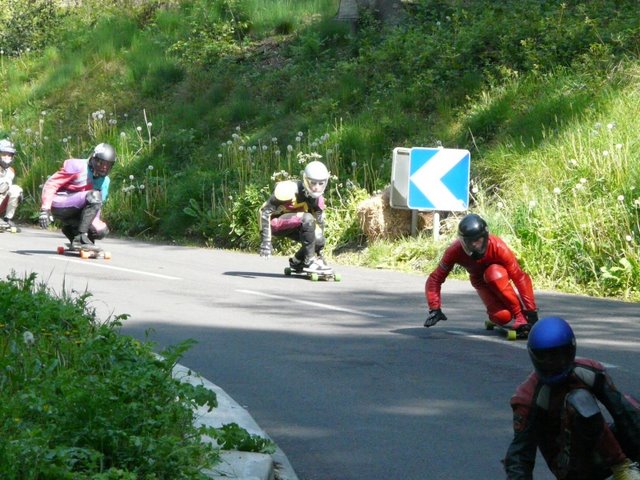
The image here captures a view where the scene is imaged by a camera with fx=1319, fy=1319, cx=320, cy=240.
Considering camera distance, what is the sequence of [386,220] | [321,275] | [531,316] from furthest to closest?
[386,220] → [321,275] → [531,316]

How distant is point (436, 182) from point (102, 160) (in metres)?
4.68

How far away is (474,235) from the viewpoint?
10859 mm

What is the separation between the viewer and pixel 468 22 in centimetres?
2381

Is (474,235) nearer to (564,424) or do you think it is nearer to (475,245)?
(475,245)

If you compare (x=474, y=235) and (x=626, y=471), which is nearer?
(x=626, y=471)

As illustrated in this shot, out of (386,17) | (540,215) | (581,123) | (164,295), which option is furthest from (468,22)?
(164,295)

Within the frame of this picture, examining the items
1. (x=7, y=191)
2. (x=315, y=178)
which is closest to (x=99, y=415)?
(x=315, y=178)

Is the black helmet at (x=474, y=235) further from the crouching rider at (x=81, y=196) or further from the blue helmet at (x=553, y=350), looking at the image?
the crouching rider at (x=81, y=196)

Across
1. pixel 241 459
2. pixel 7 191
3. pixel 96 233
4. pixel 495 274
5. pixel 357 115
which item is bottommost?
pixel 241 459

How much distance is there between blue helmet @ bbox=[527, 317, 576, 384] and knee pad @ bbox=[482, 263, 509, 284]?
592 centimetres

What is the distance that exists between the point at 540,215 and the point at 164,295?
4.73 metres

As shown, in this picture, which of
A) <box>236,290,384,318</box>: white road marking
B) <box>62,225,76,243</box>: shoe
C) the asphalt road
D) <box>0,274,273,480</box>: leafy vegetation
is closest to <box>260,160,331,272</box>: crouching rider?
the asphalt road

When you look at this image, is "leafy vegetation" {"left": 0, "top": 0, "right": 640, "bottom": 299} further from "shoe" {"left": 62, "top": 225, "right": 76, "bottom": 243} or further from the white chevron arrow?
"shoe" {"left": 62, "top": 225, "right": 76, "bottom": 243}

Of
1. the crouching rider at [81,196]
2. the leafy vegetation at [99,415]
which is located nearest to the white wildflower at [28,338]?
the leafy vegetation at [99,415]
